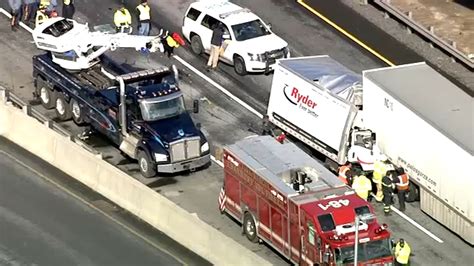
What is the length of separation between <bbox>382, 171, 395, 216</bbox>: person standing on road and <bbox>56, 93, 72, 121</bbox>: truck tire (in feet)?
37.4

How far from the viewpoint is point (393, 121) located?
152ft

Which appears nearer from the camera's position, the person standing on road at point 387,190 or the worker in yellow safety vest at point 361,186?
the worker in yellow safety vest at point 361,186

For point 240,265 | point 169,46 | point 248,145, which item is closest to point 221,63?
point 169,46

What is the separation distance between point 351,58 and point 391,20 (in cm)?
334

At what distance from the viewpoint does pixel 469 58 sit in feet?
178

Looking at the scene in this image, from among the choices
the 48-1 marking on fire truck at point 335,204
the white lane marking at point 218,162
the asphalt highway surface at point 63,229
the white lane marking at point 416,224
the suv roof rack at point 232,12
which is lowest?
the asphalt highway surface at point 63,229

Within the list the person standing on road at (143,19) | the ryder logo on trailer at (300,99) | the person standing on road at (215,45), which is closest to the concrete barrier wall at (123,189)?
the ryder logo on trailer at (300,99)

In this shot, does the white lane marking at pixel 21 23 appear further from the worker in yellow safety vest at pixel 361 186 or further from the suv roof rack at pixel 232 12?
the worker in yellow safety vest at pixel 361 186

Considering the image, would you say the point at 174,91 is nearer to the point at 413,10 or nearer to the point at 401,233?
the point at 401,233

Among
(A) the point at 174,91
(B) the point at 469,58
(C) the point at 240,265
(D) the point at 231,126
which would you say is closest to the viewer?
(C) the point at 240,265

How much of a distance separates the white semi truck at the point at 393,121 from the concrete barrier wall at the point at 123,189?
20.9 ft

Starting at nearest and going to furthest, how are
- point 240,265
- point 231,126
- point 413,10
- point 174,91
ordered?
1. point 240,265
2. point 174,91
3. point 231,126
4. point 413,10

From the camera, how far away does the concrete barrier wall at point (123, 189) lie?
41.5 meters

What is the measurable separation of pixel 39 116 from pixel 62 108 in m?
1.07
